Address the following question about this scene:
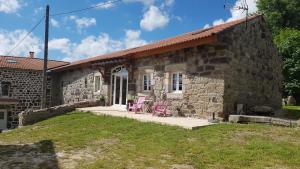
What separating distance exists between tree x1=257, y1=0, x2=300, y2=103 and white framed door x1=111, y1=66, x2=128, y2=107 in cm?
1006

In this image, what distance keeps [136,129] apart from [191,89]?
3.65 metres

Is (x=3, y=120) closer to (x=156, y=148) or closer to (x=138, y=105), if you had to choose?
(x=138, y=105)

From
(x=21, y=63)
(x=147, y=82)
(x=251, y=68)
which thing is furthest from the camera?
(x=21, y=63)

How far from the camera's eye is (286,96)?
23891 millimetres

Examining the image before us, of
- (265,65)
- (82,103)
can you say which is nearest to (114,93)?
(82,103)

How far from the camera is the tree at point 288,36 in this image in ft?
74.5

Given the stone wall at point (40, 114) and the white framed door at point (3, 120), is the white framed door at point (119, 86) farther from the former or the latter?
the white framed door at point (3, 120)

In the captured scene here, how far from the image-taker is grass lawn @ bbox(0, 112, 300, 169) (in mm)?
6195

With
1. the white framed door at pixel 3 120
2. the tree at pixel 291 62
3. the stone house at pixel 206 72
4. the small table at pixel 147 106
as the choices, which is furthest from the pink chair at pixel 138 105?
the white framed door at pixel 3 120

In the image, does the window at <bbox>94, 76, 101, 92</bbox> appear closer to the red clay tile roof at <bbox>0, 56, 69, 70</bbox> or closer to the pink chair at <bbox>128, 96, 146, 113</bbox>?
the pink chair at <bbox>128, 96, 146, 113</bbox>

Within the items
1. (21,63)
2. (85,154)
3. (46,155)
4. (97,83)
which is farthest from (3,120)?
(85,154)

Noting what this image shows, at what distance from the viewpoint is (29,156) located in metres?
6.85

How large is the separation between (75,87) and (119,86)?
4.93 metres

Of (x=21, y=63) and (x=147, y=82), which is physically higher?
(x=21, y=63)
